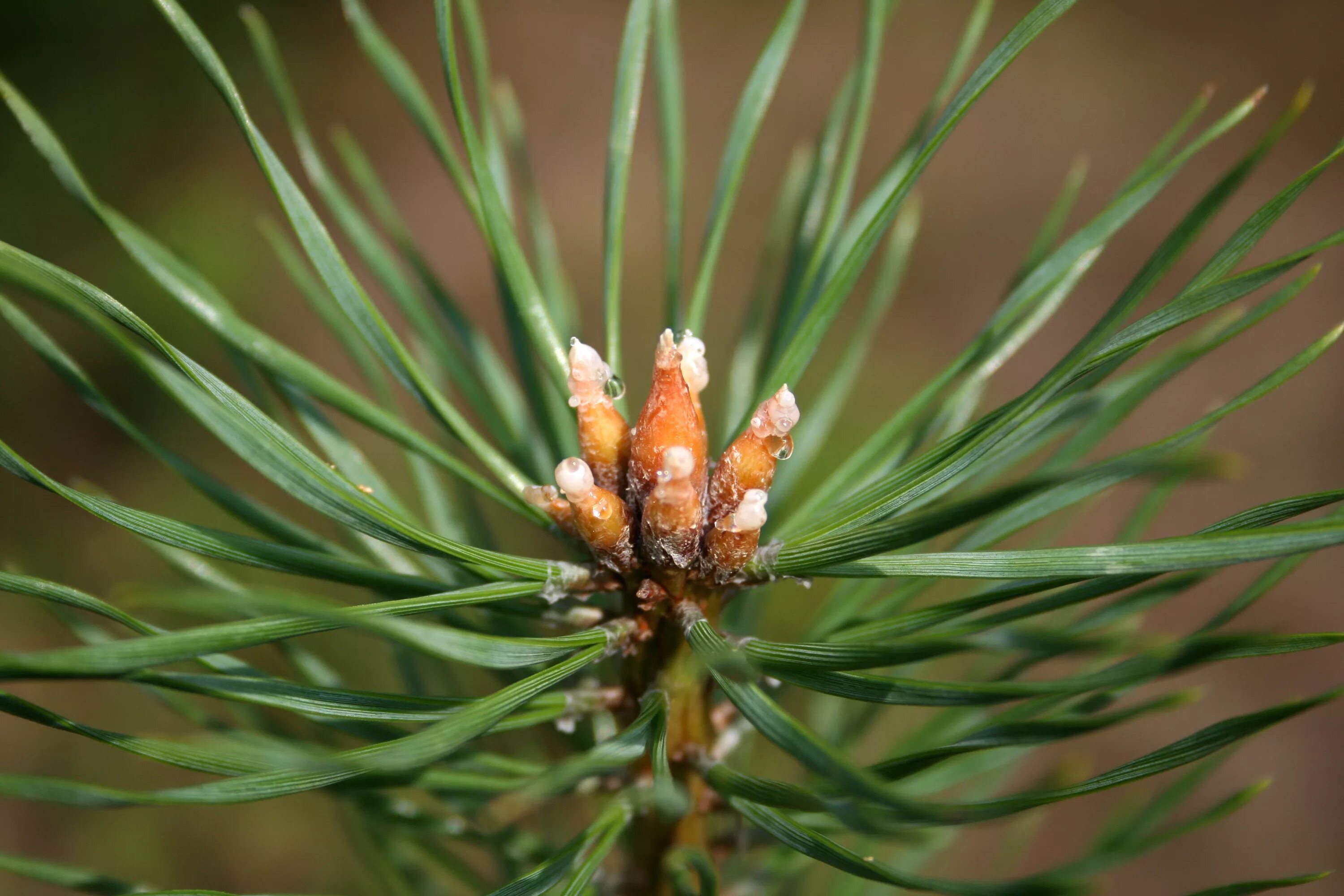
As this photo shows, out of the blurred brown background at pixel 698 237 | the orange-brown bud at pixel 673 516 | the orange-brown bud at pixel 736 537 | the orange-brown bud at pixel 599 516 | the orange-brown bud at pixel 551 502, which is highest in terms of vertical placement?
the blurred brown background at pixel 698 237

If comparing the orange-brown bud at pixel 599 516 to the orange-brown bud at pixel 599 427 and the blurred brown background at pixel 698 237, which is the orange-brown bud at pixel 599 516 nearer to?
the orange-brown bud at pixel 599 427

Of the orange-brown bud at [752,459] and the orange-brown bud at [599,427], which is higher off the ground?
the orange-brown bud at [599,427]

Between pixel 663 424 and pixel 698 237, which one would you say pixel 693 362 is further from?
pixel 698 237

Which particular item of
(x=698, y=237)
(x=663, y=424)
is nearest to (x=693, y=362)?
(x=663, y=424)

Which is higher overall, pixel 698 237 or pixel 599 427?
pixel 698 237

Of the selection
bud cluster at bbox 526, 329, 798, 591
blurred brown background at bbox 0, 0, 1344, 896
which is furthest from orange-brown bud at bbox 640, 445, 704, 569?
blurred brown background at bbox 0, 0, 1344, 896

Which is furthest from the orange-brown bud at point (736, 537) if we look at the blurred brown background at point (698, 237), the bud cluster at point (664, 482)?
the blurred brown background at point (698, 237)

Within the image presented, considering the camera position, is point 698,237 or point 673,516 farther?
point 698,237

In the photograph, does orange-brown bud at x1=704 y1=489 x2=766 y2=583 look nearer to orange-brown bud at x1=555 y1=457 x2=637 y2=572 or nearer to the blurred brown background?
orange-brown bud at x1=555 y1=457 x2=637 y2=572
